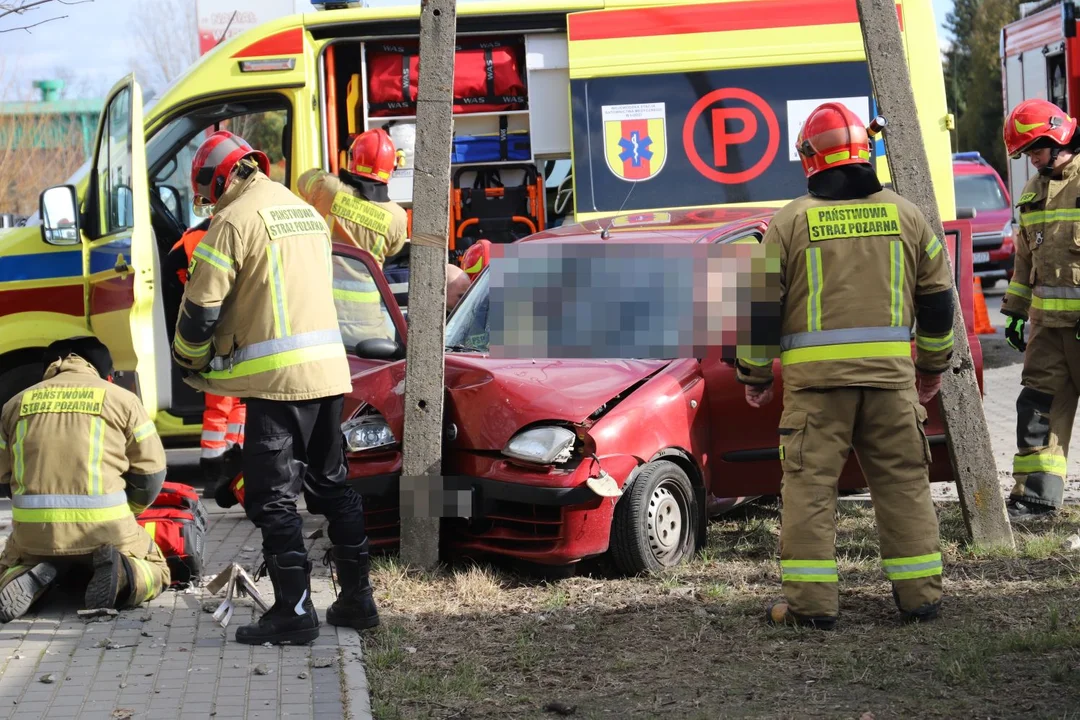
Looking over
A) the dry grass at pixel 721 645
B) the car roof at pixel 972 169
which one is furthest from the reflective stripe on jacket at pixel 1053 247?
the car roof at pixel 972 169

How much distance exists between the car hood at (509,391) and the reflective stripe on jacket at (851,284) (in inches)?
41.5

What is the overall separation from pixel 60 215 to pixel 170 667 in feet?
12.8

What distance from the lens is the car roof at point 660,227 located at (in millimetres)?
→ 6562

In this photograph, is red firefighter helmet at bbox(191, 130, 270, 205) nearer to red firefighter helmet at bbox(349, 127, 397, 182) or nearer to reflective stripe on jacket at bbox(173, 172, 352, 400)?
reflective stripe on jacket at bbox(173, 172, 352, 400)

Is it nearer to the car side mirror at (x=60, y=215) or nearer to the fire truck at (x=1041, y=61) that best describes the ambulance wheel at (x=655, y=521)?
the car side mirror at (x=60, y=215)

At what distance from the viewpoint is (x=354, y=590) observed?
208 inches

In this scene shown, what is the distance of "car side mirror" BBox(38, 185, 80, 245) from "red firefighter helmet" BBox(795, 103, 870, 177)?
471cm

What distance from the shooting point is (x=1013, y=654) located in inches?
183

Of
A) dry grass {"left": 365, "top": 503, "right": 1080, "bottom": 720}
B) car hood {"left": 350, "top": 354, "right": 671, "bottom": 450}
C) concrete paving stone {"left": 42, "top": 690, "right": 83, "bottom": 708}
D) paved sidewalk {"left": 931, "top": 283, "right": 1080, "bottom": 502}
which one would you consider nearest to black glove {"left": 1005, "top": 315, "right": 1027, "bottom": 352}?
paved sidewalk {"left": 931, "top": 283, "right": 1080, "bottom": 502}

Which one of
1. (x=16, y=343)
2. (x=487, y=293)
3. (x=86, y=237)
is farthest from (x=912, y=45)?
(x=16, y=343)

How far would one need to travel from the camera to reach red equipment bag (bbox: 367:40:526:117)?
31.3ft

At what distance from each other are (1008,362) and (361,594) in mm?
9715

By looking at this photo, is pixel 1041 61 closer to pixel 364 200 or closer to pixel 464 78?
pixel 464 78

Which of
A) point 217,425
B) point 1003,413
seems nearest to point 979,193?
point 1003,413
